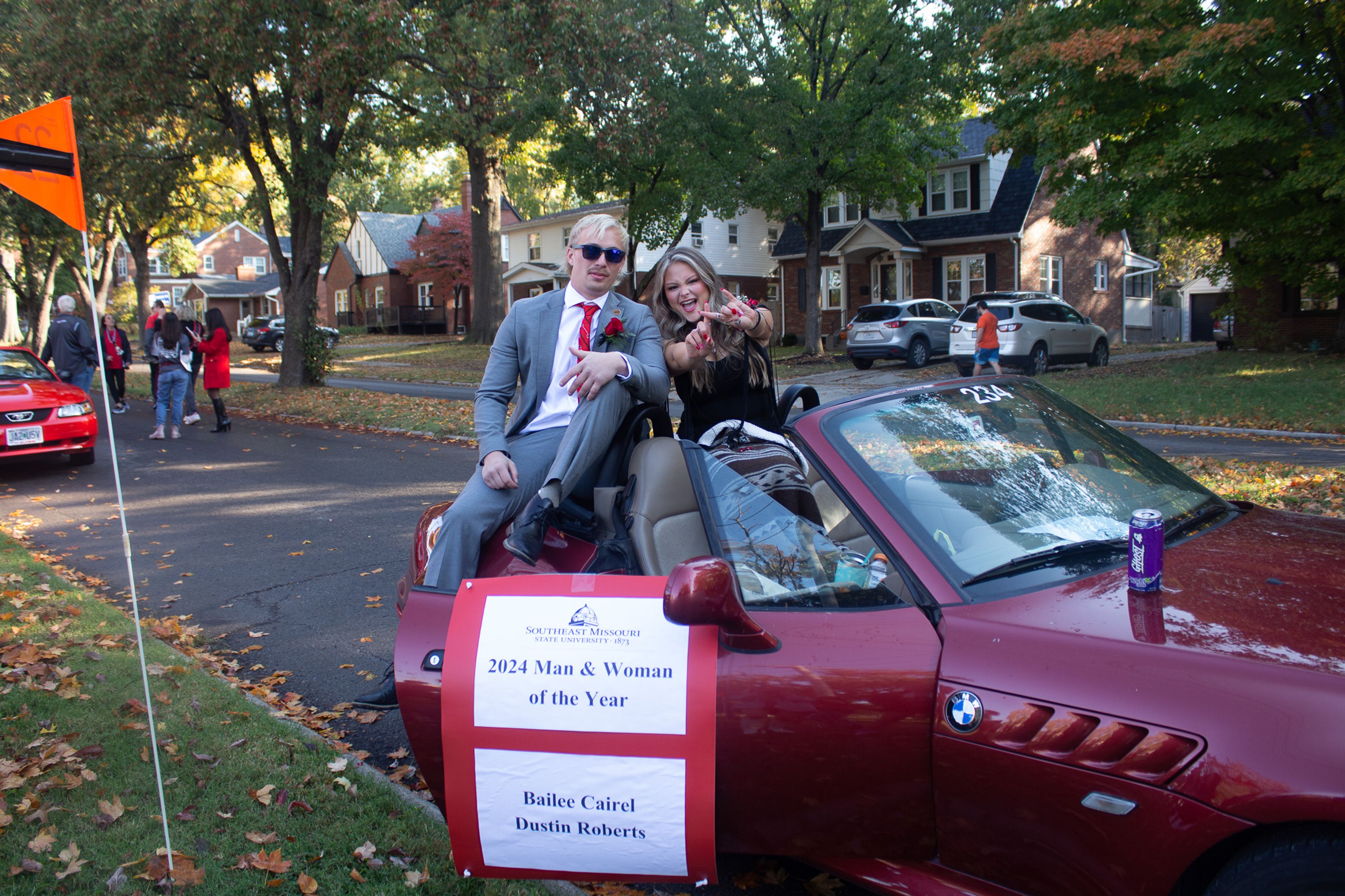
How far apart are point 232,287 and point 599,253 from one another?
3068 inches

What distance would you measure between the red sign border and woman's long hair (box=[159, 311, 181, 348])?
12.3 m

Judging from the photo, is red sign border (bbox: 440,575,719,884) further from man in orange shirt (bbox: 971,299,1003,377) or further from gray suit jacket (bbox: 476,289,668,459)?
man in orange shirt (bbox: 971,299,1003,377)

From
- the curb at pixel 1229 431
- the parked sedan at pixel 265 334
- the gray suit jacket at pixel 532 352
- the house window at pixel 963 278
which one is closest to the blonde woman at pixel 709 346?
the gray suit jacket at pixel 532 352

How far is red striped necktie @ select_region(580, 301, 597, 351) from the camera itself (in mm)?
3527

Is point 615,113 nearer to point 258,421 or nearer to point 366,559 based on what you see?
point 258,421

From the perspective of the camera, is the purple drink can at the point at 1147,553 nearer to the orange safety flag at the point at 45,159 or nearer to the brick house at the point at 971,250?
the orange safety flag at the point at 45,159

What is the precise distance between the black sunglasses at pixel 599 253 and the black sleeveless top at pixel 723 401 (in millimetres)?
555

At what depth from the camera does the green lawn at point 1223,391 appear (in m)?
12.4

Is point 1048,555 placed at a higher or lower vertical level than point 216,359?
lower

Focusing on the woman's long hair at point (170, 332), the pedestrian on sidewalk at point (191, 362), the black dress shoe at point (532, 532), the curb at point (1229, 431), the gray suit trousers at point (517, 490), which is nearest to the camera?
the black dress shoe at point (532, 532)

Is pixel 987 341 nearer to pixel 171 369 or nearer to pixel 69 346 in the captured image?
pixel 171 369

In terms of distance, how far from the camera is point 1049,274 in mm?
32656

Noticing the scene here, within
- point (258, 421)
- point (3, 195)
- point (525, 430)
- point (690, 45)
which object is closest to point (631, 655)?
point (525, 430)

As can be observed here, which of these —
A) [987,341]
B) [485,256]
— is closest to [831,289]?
[485,256]
